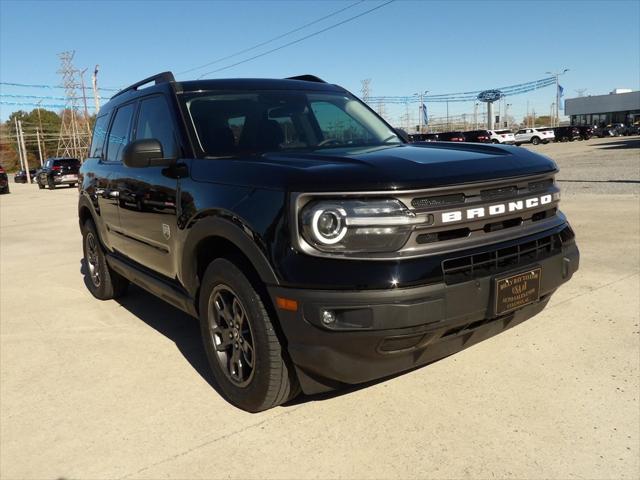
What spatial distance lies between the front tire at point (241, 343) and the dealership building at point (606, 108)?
268 feet

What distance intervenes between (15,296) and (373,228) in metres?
5.14

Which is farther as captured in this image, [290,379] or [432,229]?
[290,379]

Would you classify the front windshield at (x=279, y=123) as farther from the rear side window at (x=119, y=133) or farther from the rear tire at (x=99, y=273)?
the rear tire at (x=99, y=273)

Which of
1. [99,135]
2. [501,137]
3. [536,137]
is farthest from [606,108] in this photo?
[99,135]

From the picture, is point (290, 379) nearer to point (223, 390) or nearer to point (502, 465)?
point (223, 390)

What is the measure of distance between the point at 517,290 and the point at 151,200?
246 cm

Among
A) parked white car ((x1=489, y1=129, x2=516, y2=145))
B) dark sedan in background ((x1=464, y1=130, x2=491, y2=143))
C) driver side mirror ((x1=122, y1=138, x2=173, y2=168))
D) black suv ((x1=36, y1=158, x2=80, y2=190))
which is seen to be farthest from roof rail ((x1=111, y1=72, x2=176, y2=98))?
→ parked white car ((x1=489, y1=129, x2=516, y2=145))

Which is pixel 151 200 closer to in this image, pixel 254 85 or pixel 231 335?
pixel 254 85

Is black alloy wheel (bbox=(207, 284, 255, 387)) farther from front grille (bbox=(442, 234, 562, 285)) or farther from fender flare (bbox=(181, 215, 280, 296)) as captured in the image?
front grille (bbox=(442, 234, 562, 285))

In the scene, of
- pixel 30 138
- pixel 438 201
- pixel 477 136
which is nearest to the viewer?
pixel 438 201

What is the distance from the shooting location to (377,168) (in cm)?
254

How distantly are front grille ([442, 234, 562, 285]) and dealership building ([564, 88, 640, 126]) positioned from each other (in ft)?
265

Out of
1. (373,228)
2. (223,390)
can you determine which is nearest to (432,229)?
(373,228)

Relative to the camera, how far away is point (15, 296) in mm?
6035
